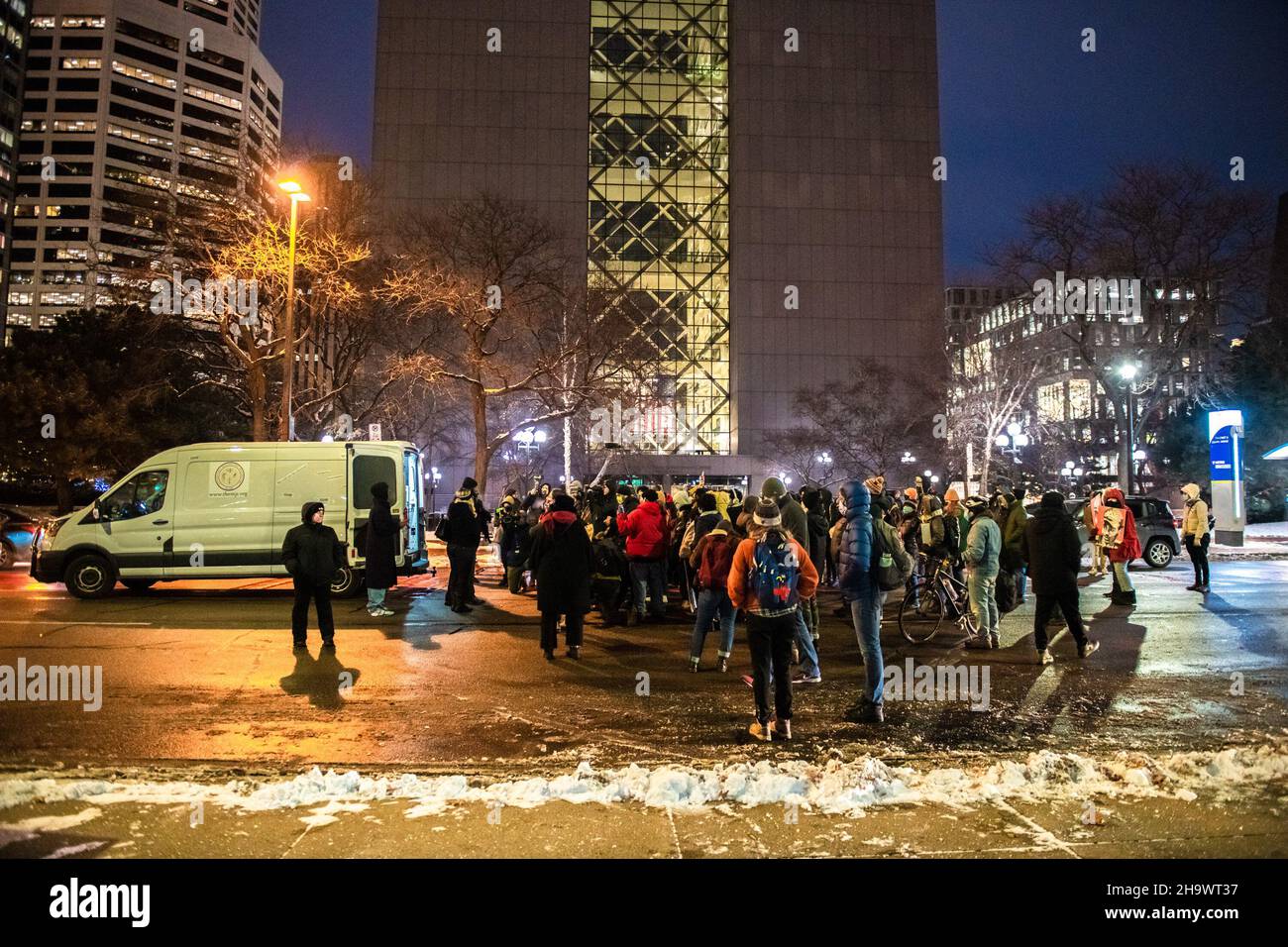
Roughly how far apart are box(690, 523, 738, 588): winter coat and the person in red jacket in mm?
2904

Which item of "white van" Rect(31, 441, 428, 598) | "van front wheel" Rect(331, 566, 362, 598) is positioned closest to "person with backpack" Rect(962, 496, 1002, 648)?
"white van" Rect(31, 441, 428, 598)

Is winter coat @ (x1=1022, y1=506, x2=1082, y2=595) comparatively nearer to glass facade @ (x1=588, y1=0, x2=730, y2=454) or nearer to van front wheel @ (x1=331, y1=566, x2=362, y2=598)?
van front wheel @ (x1=331, y1=566, x2=362, y2=598)

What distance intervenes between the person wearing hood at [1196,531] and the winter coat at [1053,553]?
7.18 metres

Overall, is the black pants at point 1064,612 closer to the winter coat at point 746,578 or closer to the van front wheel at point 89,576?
the winter coat at point 746,578

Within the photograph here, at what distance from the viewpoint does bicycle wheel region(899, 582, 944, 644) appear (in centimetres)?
1058

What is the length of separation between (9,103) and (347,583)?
397 ft

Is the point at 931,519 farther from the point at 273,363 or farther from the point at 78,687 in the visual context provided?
the point at 273,363

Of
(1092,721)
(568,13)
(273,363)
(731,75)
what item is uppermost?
(568,13)

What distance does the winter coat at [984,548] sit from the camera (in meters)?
9.44

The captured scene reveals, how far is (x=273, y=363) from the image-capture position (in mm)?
25594

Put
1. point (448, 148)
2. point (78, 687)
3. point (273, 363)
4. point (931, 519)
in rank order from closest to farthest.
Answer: point (78, 687)
point (931, 519)
point (273, 363)
point (448, 148)
